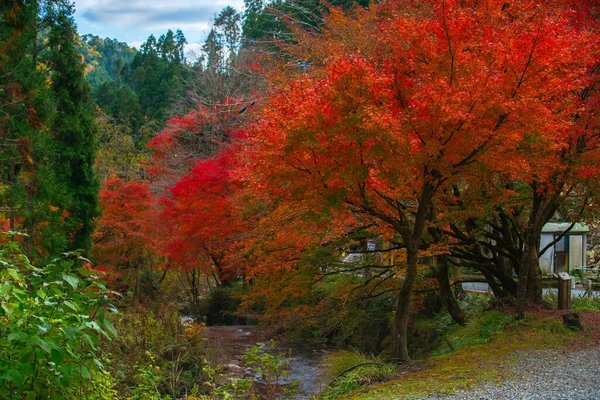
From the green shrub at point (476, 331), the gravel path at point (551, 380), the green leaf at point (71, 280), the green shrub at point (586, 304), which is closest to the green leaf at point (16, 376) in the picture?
the green leaf at point (71, 280)

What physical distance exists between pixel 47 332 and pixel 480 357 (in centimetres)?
651

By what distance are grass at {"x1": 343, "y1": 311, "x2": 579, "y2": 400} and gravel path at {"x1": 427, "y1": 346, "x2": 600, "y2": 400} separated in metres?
0.19

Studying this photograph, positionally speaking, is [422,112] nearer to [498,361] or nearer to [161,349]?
[498,361]

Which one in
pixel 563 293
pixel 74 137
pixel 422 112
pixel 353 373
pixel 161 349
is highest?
pixel 74 137

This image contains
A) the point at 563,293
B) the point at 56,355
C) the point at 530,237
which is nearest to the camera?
the point at 56,355

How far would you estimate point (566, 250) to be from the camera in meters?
19.7

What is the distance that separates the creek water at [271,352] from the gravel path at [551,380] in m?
2.92

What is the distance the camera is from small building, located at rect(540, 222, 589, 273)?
19.3m

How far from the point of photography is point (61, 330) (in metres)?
3.62

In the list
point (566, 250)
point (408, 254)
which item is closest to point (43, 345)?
point (408, 254)

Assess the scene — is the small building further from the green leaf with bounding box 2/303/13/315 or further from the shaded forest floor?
the green leaf with bounding box 2/303/13/315

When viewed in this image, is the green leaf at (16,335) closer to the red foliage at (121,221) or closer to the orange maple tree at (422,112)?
the orange maple tree at (422,112)

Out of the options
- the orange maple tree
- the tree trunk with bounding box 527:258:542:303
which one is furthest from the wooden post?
the orange maple tree

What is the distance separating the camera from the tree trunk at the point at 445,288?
1061cm
